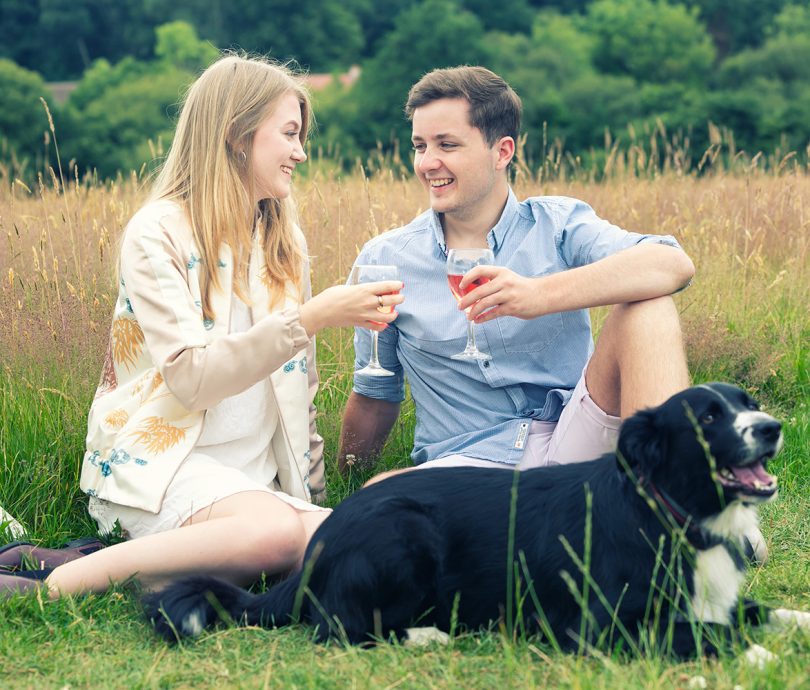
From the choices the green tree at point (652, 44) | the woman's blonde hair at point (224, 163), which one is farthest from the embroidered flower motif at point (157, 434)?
the green tree at point (652, 44)

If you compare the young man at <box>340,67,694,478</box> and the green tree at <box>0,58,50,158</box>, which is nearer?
the young man at <box>340,67,694,478</box>

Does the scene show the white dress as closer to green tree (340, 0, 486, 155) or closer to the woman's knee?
the woman's knee

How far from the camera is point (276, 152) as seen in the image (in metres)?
3.52

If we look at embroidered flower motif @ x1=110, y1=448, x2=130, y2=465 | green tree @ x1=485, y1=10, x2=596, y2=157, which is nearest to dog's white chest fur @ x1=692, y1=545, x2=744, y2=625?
embroidered flower motif @ x1=110, y1=448, x2=130, y2=465

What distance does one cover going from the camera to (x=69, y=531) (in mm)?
3756

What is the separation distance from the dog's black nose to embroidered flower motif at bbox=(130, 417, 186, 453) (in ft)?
5.91

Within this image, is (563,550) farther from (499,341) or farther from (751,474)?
(499,341)

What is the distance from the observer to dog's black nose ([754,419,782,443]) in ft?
7.87

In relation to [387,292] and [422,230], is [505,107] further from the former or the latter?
[387,292]

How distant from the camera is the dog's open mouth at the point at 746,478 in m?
2.46

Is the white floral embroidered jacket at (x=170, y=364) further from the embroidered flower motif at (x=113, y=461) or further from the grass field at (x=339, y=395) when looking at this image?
the grass field at (x=339, y=395)

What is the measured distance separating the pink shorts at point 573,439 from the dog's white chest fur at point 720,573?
0.74 metres

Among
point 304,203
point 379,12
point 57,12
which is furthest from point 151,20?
point 304,203

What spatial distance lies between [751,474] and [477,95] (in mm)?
1869
